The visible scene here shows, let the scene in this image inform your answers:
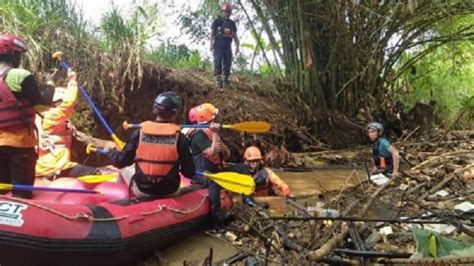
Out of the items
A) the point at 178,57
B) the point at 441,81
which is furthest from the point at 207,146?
the point at 441,81

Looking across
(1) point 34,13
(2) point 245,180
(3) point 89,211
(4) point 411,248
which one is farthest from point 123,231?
(1) point 34,13

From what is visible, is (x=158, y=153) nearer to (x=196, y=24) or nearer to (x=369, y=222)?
(x=369, y=222)

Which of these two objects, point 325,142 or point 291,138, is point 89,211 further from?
point 325,142

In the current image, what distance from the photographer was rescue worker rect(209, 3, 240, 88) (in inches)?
348

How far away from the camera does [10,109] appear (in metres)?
4.00

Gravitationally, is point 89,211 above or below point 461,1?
below

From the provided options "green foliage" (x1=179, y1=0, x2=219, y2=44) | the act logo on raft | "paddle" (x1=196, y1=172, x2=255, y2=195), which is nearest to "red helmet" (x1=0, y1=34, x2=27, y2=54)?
the act logo on raft

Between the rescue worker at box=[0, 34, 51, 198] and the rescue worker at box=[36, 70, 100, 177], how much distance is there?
122 cm

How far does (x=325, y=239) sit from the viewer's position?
11.4ft

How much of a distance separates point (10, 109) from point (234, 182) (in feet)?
6.24

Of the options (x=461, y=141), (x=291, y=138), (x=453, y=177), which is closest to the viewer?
(x=453, y=177)

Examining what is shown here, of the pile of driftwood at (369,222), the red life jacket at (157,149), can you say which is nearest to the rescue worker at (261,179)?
the pile of driftwood at (369,222)

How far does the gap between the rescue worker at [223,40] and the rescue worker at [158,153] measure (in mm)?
4552

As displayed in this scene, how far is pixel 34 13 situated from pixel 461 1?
20.3 ft
